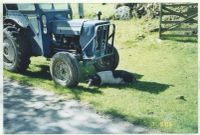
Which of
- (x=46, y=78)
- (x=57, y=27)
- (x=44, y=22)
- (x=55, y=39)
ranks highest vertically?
(x=44, y=22)

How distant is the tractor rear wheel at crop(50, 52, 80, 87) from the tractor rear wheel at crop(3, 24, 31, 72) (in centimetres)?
101

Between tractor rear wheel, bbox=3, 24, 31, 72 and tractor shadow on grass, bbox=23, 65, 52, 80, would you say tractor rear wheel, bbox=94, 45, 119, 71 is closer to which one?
tractor shadow on grass, bbox=23, 65, 52, 80

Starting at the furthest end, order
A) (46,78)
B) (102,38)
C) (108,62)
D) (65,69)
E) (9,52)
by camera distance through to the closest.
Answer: (108,62) → (9,52) → (46,78) → (102,38) → (65,69)

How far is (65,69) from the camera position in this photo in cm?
820

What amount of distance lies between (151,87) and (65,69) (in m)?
1.95

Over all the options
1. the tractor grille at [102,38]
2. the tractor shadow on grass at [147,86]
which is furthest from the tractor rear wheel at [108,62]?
the tractor shadow on grass at [147,86]

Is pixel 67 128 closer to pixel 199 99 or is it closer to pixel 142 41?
pixel 199 99

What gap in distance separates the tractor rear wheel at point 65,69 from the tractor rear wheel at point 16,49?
101 cm

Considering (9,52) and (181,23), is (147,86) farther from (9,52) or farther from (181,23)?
(181,23)

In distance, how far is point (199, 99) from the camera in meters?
7.19

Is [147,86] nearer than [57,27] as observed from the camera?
Yes

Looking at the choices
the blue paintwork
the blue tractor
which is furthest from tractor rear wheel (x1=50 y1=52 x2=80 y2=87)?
the blue paintwork

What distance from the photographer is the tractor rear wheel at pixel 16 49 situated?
29.1 feet

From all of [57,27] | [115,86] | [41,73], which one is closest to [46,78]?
[41,73]
